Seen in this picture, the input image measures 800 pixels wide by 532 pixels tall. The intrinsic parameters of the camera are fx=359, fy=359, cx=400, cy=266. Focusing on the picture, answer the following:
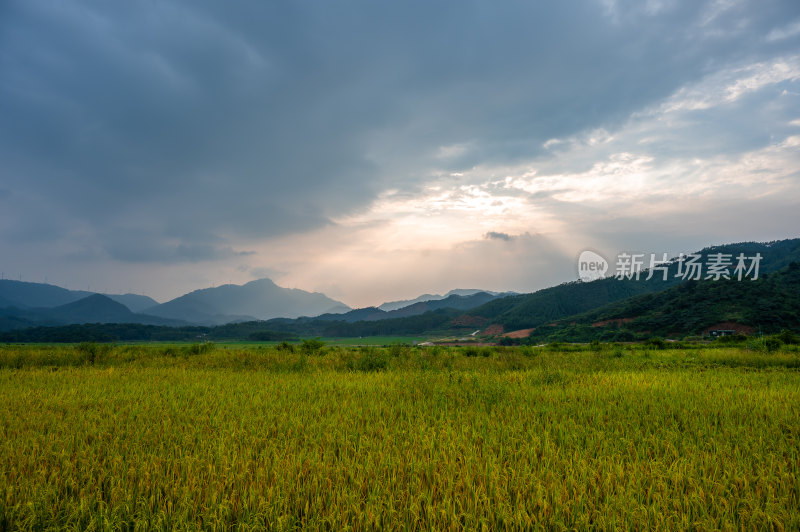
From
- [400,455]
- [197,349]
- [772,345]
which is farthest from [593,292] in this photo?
[400,455]

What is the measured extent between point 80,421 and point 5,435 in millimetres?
860

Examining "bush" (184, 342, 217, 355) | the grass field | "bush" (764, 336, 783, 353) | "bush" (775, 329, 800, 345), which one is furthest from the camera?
"bush" (775, 329, 800, 345)

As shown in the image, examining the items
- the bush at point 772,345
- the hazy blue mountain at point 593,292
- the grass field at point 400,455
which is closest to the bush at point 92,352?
the grass field at point 400,455

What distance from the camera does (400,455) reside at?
15.4 ft

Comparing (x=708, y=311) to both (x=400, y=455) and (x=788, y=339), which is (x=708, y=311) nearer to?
(x=788, y=339)

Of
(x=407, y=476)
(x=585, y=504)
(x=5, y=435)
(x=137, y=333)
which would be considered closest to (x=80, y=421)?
(x=5, y=435)

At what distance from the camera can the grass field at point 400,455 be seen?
332cm

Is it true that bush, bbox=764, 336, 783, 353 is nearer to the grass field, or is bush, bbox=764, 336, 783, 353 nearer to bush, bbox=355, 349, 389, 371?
the grass field

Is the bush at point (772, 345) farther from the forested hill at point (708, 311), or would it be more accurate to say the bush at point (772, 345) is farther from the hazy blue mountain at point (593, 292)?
the hazy blue mountain at point (593, 292)

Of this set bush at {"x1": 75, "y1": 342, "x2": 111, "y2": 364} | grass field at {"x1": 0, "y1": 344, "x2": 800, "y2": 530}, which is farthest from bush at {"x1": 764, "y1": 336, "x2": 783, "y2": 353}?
bush at {"x1": 75, "y1": 342, "x2": 111, "y2": 364}

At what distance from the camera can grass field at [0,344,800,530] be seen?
10.9ft

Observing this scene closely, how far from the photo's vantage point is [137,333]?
14712 centimetres

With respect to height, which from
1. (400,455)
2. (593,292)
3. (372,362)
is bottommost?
(372,362)

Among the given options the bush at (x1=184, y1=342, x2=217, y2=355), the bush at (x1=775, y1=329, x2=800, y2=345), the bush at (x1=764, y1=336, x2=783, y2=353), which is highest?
the bush at (x1=184, y1=342, x2=217, y2=355)
